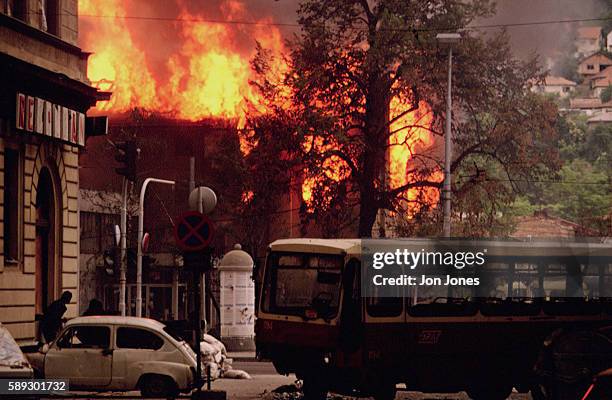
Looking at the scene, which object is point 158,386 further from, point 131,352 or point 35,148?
point 35,148

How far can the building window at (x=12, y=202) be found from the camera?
32.1m

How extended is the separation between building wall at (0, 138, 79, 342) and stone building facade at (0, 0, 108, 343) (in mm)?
23

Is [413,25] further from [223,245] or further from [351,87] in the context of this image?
[223,245]

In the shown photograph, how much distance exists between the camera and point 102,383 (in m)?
23.0

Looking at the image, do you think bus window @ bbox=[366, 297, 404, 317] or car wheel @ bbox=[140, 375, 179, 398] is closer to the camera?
car wheel @ bbox=[140, 375, 179, 398]

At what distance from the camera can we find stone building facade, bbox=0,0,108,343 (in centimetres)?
3123

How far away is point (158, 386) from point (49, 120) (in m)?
12.1

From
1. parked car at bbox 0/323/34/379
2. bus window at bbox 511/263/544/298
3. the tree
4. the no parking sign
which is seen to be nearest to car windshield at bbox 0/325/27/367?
parked car at bbox 0/323/34/379

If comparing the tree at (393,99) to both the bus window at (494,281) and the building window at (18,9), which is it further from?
the bus window at (494,281)

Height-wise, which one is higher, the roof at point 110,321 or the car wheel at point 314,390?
the roof at point 110,321

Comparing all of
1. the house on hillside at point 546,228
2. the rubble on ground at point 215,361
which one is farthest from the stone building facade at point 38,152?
the house on hillside at point 546,228

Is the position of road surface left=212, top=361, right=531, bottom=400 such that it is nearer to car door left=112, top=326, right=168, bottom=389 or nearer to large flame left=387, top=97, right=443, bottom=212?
car door left=112, top=326, right=168, bottom=389

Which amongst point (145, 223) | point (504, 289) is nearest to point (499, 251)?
point (504, 289)

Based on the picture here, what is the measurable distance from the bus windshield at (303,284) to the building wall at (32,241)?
830 cm
